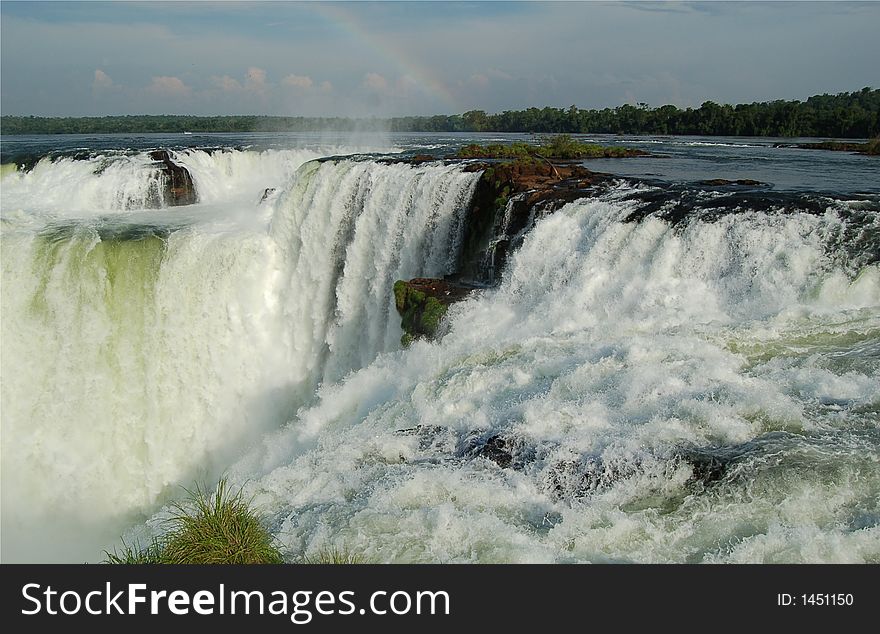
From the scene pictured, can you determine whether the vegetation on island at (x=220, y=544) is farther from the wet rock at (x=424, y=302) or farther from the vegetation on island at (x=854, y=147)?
the vegetation on island at (x=854, y=147)

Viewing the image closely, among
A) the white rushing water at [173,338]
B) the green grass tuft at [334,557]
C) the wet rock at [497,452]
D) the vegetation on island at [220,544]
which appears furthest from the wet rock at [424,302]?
the vegetation on island at [220,544]

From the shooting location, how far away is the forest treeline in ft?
118

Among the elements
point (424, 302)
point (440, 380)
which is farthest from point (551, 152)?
point (440, 380)

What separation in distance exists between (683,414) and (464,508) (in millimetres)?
2143

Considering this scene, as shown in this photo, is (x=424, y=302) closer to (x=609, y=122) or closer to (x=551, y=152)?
(x=551, y=152)

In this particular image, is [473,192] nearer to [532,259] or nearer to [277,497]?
[532,259]

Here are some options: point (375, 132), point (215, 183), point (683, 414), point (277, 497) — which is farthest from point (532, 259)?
point (375, 132)

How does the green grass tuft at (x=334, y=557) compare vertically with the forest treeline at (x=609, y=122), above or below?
below

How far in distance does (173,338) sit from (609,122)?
4106cm

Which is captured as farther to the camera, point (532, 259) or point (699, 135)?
point (699, 135)

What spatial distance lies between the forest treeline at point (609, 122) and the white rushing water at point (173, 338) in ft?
85.0

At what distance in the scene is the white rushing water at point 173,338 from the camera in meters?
13.6

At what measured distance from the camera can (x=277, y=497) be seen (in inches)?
264

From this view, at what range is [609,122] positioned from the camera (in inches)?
1953
